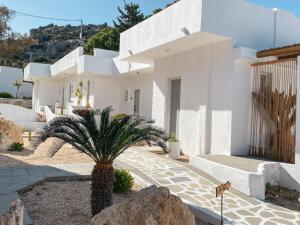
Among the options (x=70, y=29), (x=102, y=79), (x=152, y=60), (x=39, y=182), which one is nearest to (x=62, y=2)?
(x=102, y=79)

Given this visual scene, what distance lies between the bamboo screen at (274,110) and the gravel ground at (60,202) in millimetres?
4902

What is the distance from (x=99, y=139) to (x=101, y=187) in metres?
0.96

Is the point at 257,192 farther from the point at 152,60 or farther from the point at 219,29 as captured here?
the point at 152,60

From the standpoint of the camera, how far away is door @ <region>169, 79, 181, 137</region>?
46.4ft

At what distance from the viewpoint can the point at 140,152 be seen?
507 inches

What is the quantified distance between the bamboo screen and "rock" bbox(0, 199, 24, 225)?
8.37 m

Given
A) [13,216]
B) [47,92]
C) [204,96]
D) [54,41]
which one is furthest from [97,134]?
[54,41]

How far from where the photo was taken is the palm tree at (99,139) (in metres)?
6.25

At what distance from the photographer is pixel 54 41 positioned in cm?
7506

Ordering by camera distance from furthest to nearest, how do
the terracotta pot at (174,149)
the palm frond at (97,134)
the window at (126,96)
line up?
the window at (126,96)
the terracotta pot at (174,149)
the palm frond at (97,134)

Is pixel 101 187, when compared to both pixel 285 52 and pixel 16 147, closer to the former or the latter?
pixel 285 52

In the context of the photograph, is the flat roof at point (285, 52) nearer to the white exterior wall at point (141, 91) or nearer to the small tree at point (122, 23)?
the white exterior wall at point (141, 91)

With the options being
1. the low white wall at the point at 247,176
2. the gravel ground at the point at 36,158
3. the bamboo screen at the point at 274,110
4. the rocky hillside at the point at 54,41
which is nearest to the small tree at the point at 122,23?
the rocky hillside at the point at 54,41

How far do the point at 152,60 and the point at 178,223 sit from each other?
12.0 m
